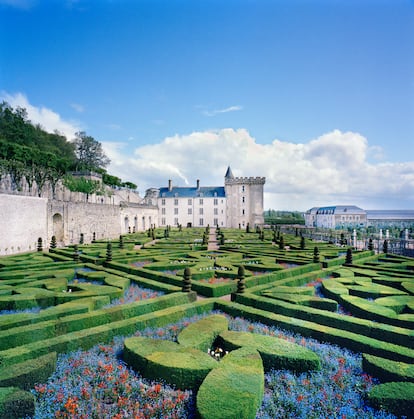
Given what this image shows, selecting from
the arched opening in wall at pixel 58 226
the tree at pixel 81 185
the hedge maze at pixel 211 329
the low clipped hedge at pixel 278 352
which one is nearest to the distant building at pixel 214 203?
the tree at pixel 81 185

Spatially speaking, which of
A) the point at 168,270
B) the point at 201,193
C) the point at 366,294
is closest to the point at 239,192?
the point at 201,193

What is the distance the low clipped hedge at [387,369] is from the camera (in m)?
4.85

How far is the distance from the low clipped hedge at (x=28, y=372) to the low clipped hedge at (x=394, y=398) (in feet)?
17.5

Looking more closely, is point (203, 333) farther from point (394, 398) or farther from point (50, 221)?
point (50, 221)

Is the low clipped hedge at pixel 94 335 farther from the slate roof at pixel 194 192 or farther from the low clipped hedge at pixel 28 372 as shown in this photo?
the slate roof at pixel 194 192

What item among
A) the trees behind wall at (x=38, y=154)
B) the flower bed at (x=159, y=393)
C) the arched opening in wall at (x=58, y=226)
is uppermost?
the trees behind wall at (x=38, y=154)

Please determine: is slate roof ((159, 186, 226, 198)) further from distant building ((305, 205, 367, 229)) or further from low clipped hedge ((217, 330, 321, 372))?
low clipped hedge ((217, 330, 321, 372))

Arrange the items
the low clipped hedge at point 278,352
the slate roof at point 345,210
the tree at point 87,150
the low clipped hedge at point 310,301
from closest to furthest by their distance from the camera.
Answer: the low clipped hedge at point 278,352, the low clipped hedge at point 310,301, the tree at point 87,150, the slate roof at point 345,210

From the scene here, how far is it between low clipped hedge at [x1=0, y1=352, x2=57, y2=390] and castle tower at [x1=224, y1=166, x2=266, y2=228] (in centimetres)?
5716

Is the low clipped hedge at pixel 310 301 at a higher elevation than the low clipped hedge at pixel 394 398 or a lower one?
higher

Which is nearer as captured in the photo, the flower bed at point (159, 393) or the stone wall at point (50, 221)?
the flower bed at point (159, 393)

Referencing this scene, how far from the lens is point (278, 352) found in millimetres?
5590

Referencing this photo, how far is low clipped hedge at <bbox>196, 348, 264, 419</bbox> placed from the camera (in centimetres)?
400

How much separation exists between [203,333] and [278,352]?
68.3 inches
